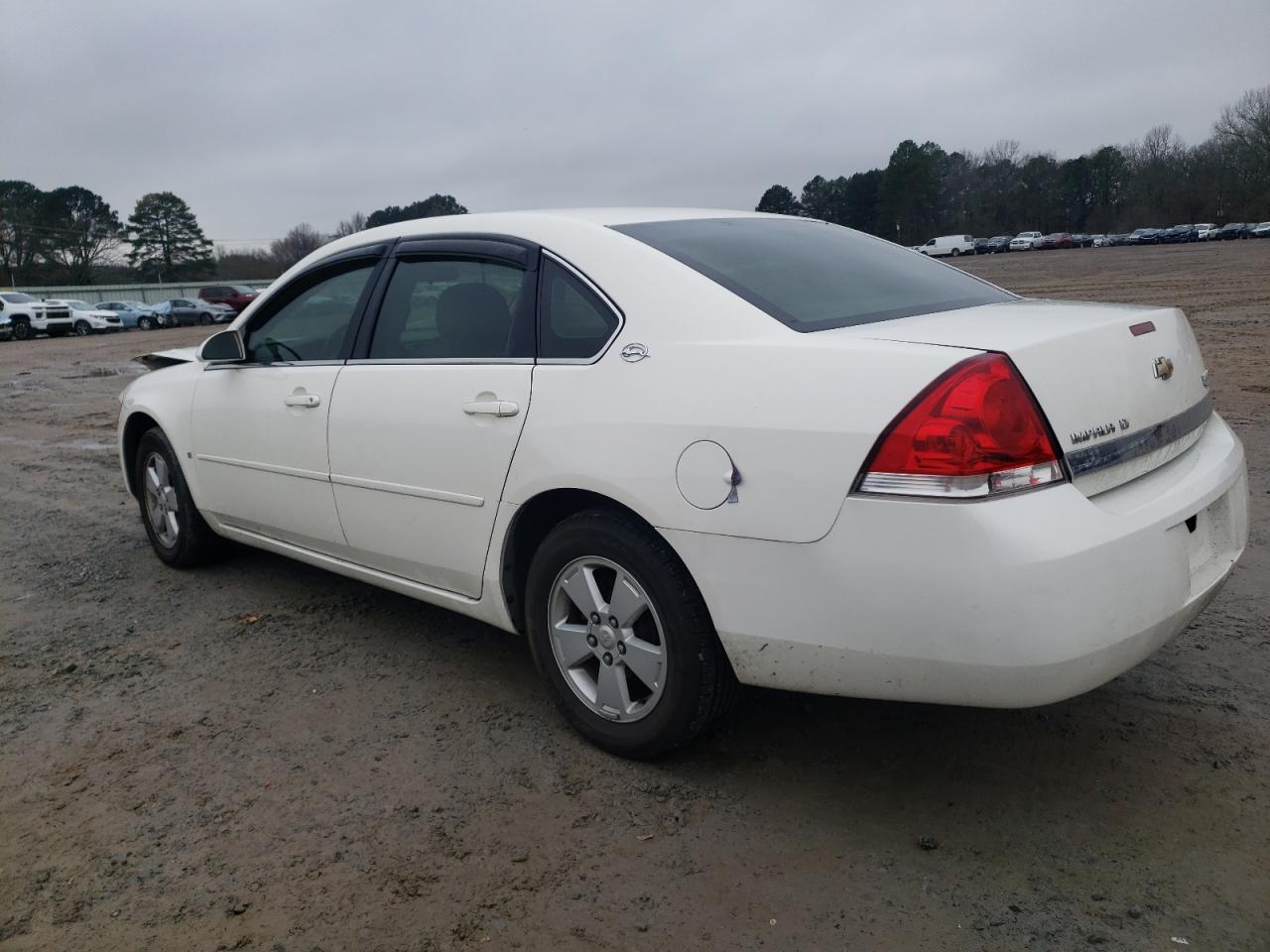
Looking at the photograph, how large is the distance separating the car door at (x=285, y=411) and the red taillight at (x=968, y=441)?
2.31 metres

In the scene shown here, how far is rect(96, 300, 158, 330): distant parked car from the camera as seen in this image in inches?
1566

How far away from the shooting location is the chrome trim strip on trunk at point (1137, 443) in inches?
93.9

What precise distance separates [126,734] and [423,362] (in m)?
1.58

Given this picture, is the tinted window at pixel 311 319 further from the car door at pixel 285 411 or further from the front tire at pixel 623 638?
the front tire at pixel 623 638

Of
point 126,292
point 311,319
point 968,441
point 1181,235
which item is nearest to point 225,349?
point 311,319

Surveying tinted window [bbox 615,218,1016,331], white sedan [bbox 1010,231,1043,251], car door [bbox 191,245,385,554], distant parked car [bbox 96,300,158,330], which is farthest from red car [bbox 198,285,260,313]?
white sedan [bbox 1010,231,1043,251]

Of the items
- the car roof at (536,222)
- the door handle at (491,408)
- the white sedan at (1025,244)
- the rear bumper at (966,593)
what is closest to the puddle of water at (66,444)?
the car roof at (536,222)

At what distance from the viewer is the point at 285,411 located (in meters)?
4.05

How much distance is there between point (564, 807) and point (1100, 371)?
181 cm

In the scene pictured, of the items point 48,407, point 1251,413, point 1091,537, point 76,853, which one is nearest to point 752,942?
point 1091,537

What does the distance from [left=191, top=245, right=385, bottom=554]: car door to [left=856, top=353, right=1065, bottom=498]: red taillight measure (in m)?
2.31

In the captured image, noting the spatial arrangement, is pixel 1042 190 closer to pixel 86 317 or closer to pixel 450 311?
pixel 86 317

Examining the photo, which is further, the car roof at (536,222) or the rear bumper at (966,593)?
the car roof at (536,222)

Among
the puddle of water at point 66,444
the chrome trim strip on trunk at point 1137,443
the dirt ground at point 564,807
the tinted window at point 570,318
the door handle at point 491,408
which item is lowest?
the dirt ground at point 564,807
